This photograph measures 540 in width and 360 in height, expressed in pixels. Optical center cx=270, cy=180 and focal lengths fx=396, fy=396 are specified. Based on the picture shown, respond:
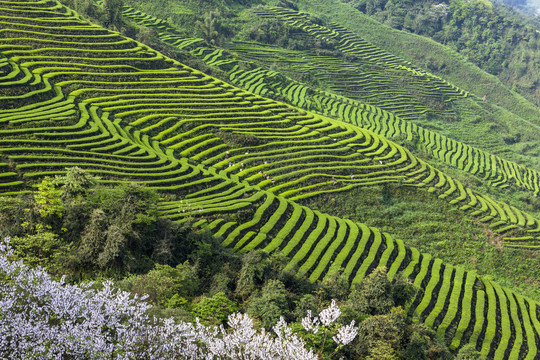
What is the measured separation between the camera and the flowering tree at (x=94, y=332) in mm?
13055

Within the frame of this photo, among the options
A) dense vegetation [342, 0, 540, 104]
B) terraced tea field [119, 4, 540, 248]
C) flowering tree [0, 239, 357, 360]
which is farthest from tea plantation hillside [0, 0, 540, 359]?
dense vegetation [342, 0, 540, 104]

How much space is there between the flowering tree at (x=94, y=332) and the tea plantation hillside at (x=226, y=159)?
1548cm

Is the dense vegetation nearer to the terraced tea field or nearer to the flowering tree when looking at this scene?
the terraced tea field

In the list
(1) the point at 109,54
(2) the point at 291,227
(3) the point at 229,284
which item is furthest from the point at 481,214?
(1) the point at 109,54

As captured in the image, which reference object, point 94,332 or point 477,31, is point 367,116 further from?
point 477,31

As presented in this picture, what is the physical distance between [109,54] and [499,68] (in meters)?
131

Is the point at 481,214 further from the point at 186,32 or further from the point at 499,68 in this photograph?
the point at 499,68

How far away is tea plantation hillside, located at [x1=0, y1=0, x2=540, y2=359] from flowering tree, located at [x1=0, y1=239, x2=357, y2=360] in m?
15.5

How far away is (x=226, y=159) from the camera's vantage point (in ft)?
142

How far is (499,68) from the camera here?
134500 millimetres

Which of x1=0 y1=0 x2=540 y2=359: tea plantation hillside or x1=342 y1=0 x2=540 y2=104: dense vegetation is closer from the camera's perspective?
x1=0 y1=0 x2=540 y2=359: tea plantation hillside

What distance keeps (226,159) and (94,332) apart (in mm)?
30741


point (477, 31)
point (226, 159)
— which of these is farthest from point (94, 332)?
point (477, 31)

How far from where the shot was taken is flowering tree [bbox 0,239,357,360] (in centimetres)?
1305
